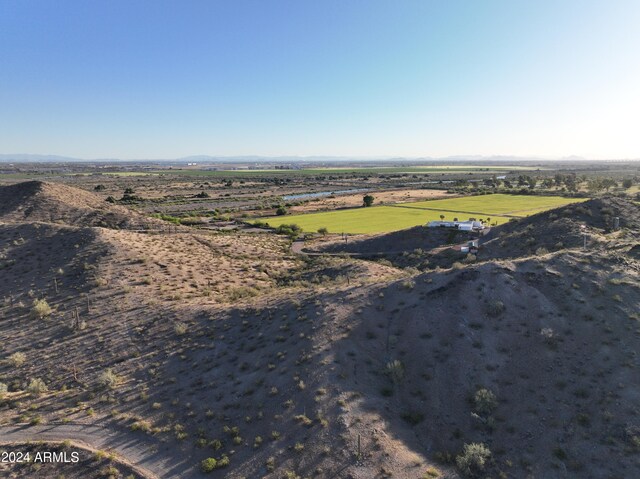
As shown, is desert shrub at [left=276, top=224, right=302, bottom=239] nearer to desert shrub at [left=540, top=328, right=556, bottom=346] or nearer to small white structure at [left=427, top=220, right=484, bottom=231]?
small white structure at [left=427, top=220, right=484, bottom=231]

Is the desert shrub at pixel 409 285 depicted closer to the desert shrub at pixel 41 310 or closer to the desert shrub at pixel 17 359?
the desert shrub at pixel 17 359

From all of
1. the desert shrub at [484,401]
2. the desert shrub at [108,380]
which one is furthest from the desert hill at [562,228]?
the desert shrub at [108,380]

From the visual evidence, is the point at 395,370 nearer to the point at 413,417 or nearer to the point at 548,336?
the point at 413,417

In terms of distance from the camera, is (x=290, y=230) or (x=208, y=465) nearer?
(x=208, y=465)

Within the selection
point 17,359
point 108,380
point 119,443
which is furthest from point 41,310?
point 119,443

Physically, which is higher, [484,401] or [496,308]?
[496,308]

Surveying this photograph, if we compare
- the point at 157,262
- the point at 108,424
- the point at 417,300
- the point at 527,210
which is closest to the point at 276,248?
the point at 157,262

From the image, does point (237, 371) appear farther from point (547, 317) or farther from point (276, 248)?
point (276, 248)
